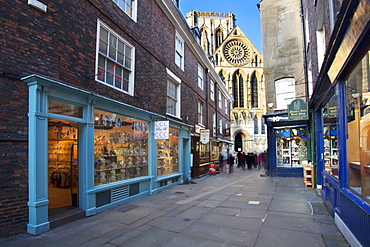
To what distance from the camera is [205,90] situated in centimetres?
1878

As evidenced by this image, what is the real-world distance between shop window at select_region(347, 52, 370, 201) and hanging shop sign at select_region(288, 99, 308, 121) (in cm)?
673

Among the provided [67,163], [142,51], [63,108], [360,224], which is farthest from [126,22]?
[360,224]

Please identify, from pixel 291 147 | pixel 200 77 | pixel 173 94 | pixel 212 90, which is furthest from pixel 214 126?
pixel 173 94

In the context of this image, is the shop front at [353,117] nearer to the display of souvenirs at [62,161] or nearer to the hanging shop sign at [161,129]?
the hanging shop sign at [161,129]

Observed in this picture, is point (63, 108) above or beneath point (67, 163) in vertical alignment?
above

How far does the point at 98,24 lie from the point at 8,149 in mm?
4430

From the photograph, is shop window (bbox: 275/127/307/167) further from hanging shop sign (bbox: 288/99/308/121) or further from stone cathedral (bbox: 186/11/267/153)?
stone cathedral (bbox: 186/11/267/153)

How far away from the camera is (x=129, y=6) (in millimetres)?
9281

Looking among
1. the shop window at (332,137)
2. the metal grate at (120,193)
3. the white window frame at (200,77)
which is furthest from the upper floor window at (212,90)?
the metal grate at (120,193)

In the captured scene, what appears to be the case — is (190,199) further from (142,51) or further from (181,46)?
(181,46)

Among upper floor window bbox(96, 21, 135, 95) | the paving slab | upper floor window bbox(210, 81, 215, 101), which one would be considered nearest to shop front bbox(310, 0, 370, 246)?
the paving slab

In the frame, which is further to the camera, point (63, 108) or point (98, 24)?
point (98, 24)

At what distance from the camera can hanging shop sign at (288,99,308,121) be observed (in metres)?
11.2

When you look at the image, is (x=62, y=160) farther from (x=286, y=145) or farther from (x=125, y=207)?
(x=286, y=145)
